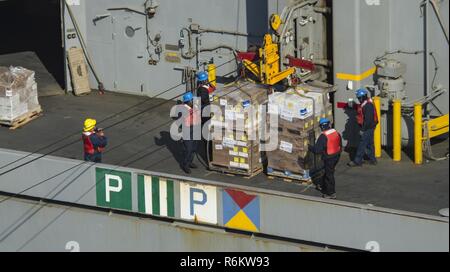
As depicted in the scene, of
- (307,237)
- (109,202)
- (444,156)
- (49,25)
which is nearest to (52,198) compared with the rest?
(109,202)

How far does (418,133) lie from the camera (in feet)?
48.0

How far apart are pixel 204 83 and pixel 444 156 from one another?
3894 millimetres

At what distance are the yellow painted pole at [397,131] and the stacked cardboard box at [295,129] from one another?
1.13 m

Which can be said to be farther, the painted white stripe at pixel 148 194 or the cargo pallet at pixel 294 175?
the cargo pallet at pixel 294 175

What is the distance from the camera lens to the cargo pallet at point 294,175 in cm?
1428

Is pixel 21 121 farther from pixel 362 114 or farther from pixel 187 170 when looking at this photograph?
pixel 362 114

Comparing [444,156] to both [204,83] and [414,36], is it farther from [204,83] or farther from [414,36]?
[204,83]

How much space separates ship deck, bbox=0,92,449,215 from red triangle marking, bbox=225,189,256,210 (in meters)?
0.92

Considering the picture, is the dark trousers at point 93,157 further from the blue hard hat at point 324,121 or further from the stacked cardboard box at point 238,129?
the blue hard hat at point 324,121

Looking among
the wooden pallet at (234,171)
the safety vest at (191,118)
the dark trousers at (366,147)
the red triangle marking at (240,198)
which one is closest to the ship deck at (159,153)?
the wooden pallet at (234,171)

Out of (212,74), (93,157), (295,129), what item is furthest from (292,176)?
(212,74)

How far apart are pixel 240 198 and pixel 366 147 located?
2422mm

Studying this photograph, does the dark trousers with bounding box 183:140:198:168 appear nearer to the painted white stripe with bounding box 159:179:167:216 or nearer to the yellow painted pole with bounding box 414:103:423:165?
the painted white stripe with bounding box 159:179:167:216

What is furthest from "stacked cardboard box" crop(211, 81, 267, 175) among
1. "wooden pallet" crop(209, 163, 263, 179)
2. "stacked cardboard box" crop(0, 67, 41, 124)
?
"stacked cardboard box" crop(0, 67, 41, 124)
